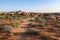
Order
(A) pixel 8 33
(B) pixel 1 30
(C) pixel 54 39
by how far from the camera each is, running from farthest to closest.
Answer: (B) pixel 1 30 → (A) pixel 8 33 → (C) pixel 54 39

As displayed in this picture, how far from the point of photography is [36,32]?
16859 mm

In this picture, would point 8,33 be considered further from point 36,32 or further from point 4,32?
point 36,32

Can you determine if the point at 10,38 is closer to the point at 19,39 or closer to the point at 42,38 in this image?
the point at 19,39

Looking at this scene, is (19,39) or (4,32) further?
(4,32)

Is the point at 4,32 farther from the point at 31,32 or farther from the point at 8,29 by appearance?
the point at 31,32

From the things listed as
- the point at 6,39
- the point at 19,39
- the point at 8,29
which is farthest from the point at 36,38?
the point at 8,29

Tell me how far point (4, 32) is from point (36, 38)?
373cm

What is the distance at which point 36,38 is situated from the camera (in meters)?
15.0

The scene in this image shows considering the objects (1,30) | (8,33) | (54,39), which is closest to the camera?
(54,39)

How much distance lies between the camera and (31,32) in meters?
17.1

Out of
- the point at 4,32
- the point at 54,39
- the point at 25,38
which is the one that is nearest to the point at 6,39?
the point at 25,38

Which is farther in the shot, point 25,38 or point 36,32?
point 36,32

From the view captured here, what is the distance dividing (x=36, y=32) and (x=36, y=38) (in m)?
1.85

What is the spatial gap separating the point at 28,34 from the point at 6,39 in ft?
9.41
